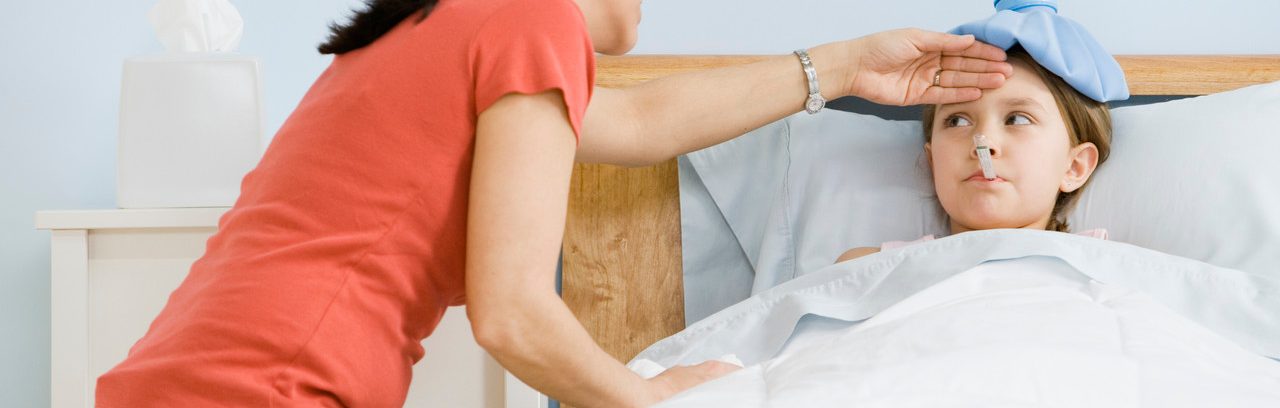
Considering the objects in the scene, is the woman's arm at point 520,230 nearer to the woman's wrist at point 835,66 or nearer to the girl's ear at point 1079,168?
the woman's wrist at point 835,66

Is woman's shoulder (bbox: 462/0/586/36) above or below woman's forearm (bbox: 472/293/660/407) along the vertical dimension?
above

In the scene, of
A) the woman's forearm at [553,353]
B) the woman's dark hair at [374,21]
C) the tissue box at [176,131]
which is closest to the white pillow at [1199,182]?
the woman's forearm at [553,353]

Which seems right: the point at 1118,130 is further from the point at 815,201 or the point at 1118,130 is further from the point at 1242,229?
the point at 815,201

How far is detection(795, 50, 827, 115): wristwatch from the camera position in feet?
4.15

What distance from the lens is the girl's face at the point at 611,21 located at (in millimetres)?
932

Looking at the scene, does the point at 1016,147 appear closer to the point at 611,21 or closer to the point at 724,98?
the point at 724,98

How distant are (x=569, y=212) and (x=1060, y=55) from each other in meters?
0.64

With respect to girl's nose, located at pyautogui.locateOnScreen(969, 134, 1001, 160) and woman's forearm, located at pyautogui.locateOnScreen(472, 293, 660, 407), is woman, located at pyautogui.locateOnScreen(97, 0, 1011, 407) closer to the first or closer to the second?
woman's forearm, located at pyautogui.locateOnScreen(472, 293, 660, 407)

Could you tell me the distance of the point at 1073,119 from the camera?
1.33 meters

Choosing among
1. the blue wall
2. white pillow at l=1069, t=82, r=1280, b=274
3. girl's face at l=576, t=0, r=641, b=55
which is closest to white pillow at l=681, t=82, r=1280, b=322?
white pillow at l=1069, t=82, r=1280, b=274

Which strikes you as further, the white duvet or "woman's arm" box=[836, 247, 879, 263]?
"woman's arm" box=[836, 247, 879, 263]

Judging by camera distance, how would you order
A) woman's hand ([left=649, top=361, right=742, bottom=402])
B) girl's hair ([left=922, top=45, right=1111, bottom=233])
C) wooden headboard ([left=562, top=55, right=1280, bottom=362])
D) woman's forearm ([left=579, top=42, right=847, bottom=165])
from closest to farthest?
woman's hand ([left=649, top=361, right=742, bottom=402]), woman's forearm ([left=579, top=42, right=847, bottom=165]), girl's hair ([left=922, top=45, right=1111, bottom=233]), wooden headboard ([left=562, top=55, right=1280, bottom=362])

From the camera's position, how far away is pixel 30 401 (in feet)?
5.42

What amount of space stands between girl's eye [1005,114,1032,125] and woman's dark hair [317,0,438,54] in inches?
30.7
